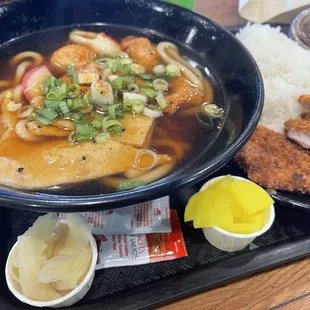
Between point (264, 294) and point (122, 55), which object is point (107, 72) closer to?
point (122, 55)

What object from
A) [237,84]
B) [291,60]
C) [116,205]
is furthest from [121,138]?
[291,60]

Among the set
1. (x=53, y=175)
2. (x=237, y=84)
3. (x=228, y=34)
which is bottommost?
(x=53, y=175)

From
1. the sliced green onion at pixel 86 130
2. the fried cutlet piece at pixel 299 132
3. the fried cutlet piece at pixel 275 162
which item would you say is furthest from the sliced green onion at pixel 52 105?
the fried cutlet piece at pixel 299 132

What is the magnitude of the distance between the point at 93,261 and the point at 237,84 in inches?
42.9

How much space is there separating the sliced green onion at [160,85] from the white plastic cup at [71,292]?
85 centimetres

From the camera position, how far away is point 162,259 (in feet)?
5.38

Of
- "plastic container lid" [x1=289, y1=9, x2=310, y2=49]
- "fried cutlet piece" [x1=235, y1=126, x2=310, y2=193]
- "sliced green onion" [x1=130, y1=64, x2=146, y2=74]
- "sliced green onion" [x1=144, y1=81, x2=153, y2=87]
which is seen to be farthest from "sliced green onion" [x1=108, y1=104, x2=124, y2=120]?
"plastic container lid" [x1=289, y1=9, x2=310, y2=49]

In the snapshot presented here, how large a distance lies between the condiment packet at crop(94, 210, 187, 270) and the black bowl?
Answer: 0.40 meters

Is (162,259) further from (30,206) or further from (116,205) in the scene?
(30,206)

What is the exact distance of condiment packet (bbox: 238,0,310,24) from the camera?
122 inches

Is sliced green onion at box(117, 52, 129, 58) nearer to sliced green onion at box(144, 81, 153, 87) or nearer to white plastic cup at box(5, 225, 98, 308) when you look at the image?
sliced green onion at box(144, 81, 153, 87)

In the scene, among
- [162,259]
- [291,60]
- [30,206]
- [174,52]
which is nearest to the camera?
[30,206]

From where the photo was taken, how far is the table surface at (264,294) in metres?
1.57

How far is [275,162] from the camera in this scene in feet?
6.32
